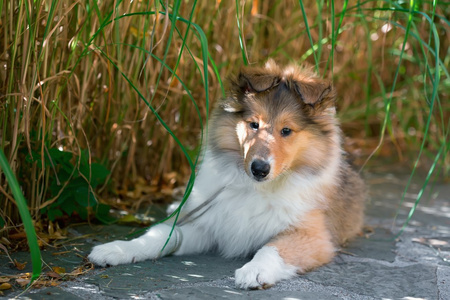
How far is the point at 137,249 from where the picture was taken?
3.04 m

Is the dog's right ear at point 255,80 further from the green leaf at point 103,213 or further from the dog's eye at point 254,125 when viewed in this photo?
the green leaf at point 103,213

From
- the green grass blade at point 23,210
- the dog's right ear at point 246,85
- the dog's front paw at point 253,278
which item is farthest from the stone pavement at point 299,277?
the dog's right ear at point 246,85

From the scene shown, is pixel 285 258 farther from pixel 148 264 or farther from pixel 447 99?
pixel 447 99

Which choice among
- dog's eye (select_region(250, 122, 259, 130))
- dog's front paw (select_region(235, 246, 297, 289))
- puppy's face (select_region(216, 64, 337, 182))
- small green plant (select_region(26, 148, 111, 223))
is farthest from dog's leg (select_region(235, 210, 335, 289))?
small green plant (select_region(26, 148, 111, 223))

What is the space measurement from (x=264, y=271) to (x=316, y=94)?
103cm

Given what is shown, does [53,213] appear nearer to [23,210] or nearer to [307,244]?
[23,210]

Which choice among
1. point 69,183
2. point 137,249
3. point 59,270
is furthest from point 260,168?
point 69,183

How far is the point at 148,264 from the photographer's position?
3.02 m

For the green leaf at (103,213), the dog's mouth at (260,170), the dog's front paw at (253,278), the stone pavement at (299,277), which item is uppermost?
the dog's mouth at (260,170)

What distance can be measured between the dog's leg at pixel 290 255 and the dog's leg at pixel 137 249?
539mm

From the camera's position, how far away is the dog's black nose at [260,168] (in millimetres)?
2912

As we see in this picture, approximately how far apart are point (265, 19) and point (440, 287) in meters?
2.95

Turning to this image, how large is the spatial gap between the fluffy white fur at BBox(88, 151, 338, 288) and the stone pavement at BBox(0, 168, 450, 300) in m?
0.09

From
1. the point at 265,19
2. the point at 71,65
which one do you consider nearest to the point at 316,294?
the point at 71,65
